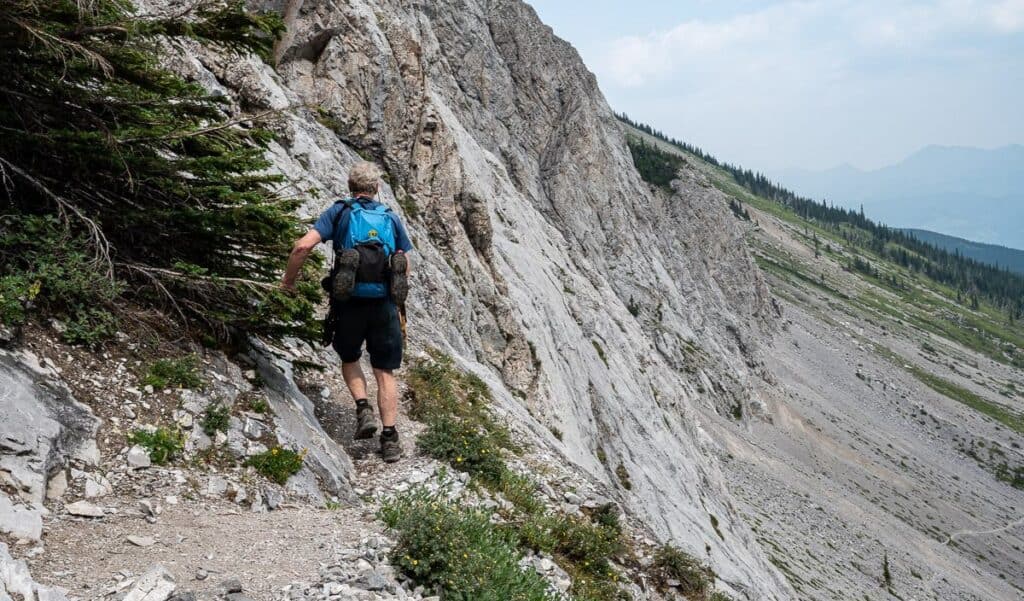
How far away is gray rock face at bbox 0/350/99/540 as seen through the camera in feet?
15.8

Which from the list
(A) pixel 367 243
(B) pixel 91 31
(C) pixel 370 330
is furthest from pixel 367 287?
(B) pixel 91 31

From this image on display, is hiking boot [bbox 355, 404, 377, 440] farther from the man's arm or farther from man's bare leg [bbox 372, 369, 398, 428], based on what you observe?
the man's arm

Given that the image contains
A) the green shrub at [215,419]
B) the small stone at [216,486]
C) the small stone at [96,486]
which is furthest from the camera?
the green shrub at [215,419]

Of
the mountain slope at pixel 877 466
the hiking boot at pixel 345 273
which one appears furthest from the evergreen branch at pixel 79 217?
the mountain slope at pixel 877 466

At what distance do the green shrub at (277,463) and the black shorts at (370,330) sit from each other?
5.65ft

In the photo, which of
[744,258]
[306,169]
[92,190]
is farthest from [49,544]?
[744,258]

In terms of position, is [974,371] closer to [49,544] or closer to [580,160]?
[580,160]

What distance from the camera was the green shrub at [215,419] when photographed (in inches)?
261

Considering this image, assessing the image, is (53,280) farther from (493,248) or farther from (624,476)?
(624,476)

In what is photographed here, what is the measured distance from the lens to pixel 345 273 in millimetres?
7719

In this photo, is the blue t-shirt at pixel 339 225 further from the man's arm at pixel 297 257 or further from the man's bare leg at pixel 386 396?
the man's bare leg at pixel 386 396

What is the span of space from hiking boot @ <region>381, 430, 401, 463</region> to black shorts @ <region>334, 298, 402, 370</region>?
3.18 ft

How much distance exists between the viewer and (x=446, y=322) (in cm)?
1941

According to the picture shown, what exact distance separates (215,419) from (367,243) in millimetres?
2743
